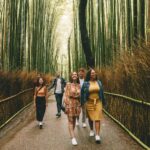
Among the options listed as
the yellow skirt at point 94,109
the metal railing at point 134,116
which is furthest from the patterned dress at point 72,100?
the metal railing at point 134,116

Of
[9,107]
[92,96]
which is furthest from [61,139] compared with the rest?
[9,107]

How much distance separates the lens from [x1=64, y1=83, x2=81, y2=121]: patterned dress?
7520 mm

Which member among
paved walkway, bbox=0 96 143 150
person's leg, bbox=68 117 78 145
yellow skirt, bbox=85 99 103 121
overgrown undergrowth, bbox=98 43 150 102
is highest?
overgrown undergrowth, bbox=98 43 150 102

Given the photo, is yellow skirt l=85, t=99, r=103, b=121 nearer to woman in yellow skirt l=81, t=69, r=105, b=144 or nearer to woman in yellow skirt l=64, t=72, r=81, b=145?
woman in yellow skirt l=81, t=69, r=105, b=144

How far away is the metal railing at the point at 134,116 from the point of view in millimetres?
6672

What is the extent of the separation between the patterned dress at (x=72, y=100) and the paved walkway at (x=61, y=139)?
0.60 m

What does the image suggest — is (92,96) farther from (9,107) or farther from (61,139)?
(9,107)

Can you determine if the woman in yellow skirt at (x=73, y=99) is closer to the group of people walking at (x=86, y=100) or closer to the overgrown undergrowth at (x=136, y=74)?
the group of people walking at (x=86, y=100)

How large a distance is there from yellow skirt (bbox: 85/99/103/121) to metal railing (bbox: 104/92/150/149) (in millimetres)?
719

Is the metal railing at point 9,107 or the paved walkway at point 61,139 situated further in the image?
the metal railing at point 9,107

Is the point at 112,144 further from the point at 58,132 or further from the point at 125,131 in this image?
the point at 58,132

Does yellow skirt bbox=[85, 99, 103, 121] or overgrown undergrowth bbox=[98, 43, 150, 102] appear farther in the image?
yellow skirt bbox=[85, 99, 103, 121]

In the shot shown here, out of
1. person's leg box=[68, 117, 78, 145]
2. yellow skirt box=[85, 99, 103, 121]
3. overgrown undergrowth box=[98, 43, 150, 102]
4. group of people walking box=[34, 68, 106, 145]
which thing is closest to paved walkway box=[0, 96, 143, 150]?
person's leg box=[68, 117, 78, 145]

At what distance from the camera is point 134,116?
7719 mm
